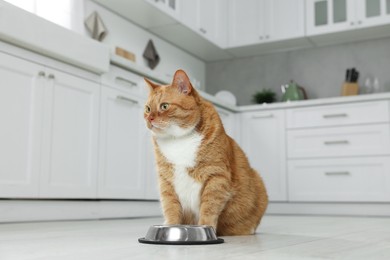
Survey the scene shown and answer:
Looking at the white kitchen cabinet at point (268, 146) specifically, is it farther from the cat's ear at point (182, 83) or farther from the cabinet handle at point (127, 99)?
the cat's ear at point (182, 83)

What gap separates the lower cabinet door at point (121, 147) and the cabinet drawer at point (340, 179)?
5.06 feet

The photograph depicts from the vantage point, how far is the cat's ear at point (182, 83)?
1514 mm

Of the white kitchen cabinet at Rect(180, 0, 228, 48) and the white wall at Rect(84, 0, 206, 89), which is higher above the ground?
the white kitchen cabinet at Rect(180, 0, 228, 48)

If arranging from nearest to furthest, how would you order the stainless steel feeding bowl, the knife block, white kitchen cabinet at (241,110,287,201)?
the stainless steel feeding bowl < white kitchen cabinet at (241,110,287,201) < the knife block

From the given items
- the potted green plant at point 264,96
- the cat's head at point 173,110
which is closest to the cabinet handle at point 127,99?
the cat's head at point 173,110

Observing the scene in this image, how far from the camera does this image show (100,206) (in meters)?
2.96

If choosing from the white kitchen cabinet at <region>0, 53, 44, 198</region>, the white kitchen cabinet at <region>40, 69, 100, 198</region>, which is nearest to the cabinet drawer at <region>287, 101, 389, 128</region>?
the white kitchen cabinet at <region>40, 69, 100, 198</region>

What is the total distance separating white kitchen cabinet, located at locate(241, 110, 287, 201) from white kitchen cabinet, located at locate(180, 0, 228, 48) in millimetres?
874

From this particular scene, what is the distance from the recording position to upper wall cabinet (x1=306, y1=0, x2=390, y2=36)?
4.39 meters

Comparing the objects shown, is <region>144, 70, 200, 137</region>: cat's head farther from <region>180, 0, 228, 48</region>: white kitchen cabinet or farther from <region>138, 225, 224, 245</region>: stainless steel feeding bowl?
<region>180, 0, 228, 48</region>: white kitchen cabinet

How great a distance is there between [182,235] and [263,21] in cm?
395

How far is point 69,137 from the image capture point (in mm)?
2713

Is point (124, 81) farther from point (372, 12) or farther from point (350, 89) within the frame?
point (372, 12)

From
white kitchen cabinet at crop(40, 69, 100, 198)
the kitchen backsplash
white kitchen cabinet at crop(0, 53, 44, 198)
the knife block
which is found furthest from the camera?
the kitchen backsplash
